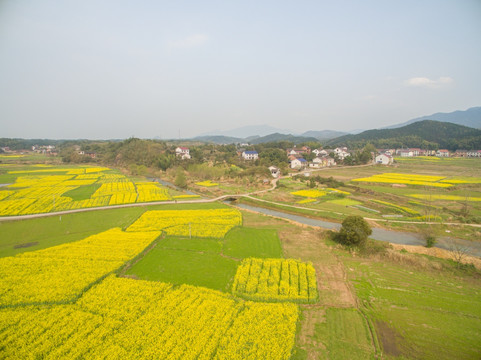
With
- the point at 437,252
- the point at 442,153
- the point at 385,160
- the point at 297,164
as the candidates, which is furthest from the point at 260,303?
the point at 442,153

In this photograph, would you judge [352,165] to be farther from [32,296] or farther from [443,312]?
[32,296]

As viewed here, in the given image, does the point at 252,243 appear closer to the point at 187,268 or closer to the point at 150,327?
the point at 187,268

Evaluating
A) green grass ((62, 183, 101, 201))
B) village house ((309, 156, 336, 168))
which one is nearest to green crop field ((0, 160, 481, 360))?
green grass ((62, 183, 101, 201))

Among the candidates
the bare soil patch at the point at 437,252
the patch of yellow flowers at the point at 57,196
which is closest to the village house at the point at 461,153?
the bare soil patch at the point at 437,252

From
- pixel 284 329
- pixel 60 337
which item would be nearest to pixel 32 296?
pixel 60 337

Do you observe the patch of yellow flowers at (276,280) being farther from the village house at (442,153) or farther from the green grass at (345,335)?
the village house at (442,153)

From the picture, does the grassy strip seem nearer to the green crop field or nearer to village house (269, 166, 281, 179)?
the green crop field
